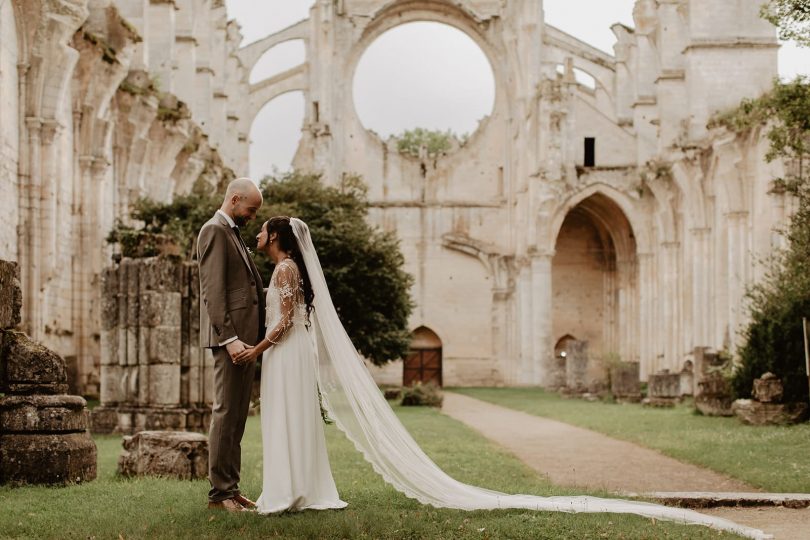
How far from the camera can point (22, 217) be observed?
17.5 meters

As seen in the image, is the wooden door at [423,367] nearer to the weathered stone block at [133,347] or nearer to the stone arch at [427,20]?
the stone arch at [427,20]

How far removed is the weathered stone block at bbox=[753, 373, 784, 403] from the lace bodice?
424 inches

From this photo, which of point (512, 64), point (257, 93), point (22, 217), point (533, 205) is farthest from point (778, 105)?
point (257, 93)

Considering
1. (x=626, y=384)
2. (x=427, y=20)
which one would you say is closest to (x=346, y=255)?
(x=626, y=384)

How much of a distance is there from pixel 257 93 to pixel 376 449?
128ft

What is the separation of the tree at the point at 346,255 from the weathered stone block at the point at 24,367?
15.6 m

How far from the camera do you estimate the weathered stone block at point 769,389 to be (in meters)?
Answer: 15.3

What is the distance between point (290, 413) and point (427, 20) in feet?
130

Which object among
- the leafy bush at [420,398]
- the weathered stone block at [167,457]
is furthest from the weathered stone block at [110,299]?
the leafy bush at [420,398]

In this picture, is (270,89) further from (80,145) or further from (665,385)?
(665,385)

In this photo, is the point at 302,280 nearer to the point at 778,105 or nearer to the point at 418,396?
the point at 778,105

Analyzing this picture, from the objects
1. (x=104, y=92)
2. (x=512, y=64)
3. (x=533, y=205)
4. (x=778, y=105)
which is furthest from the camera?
(x=512, y=64)

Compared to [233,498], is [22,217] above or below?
above

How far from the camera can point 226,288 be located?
610cm
